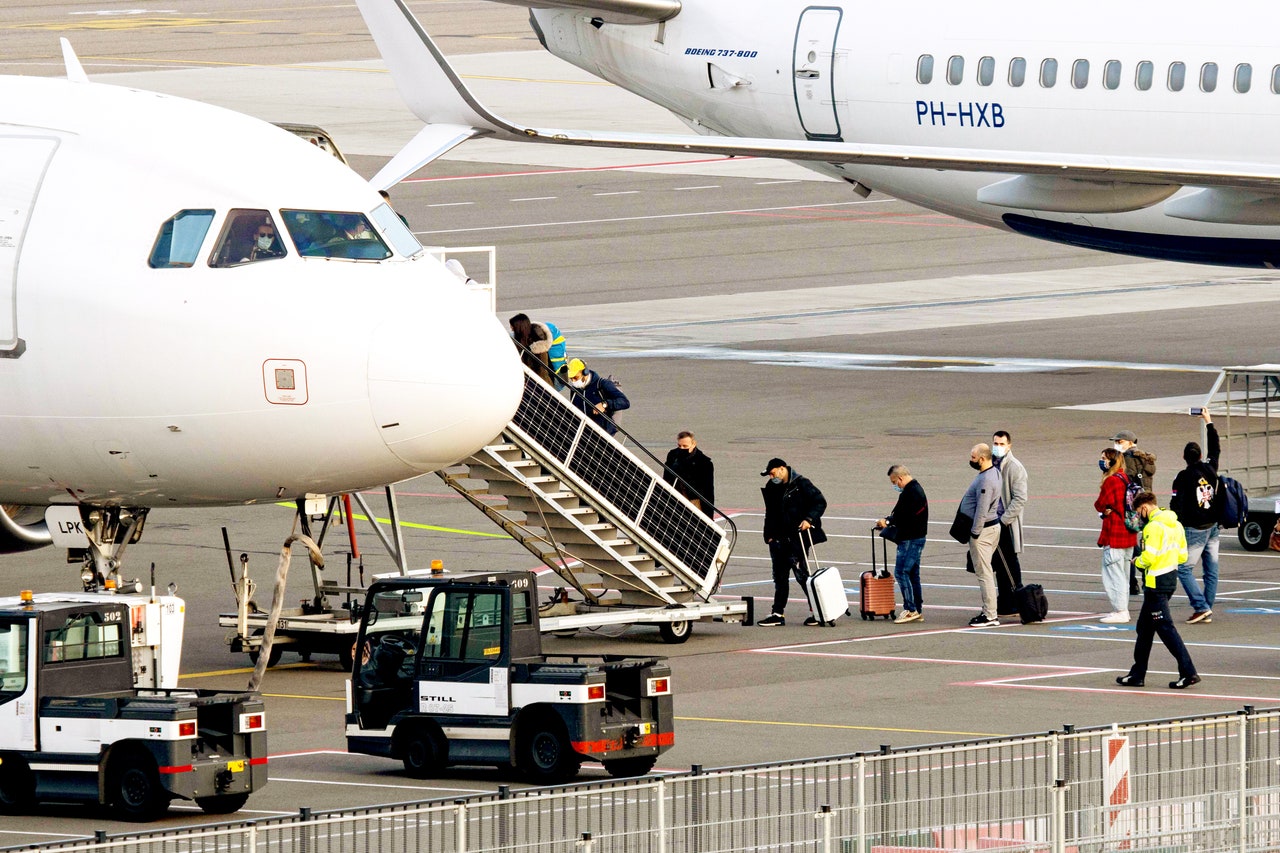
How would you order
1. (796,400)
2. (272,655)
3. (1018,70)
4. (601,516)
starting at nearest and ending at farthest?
(272,655) → (601,516) → (1018,70) → (796,400)

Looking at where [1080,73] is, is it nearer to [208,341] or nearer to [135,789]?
[208,341]

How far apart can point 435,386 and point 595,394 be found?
34.0ft

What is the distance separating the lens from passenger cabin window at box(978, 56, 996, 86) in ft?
134

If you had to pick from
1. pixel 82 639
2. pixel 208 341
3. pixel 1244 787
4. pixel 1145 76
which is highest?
pixel 1145 76

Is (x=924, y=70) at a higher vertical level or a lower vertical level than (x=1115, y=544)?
higher

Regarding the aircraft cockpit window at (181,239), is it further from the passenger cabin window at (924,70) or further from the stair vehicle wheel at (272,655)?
the passenger cabin window at (924,70)

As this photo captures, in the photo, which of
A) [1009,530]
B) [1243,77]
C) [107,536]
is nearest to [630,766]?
[107,536]

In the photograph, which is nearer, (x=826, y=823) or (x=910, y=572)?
(x=826, y=823)

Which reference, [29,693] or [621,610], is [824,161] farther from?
[29,693]

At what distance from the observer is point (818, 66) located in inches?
1697

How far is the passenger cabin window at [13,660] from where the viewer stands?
1909 centimetres

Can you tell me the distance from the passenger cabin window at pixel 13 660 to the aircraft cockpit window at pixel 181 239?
327 cm

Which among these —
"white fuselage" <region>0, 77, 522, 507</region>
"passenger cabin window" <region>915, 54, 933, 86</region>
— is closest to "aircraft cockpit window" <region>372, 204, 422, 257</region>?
"white fuselage" <region>0, 77, 522, 507</region>

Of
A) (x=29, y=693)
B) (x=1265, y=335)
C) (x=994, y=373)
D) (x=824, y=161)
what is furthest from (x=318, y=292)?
(x=1265, y=335)
